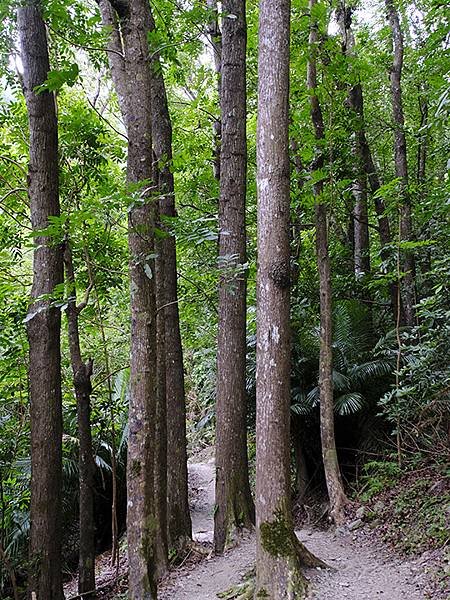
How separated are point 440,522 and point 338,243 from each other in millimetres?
Result: 6552

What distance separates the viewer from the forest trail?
14.5 ft

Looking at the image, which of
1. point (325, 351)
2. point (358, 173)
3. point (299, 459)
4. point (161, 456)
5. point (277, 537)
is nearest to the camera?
point (277, 537)

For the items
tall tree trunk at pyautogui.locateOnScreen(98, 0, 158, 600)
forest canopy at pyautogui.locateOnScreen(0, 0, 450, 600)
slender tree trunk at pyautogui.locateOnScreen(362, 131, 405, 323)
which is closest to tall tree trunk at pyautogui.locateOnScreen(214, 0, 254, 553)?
forest canopy at pyautogui.locateOnScreen(0, 0, 450, 600)

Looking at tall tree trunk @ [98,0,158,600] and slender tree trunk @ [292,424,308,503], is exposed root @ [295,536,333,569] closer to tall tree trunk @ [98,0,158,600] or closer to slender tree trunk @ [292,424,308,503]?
tall tree trunk @ [98,0,158,600]

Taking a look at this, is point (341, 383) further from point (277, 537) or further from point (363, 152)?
point (363, 152)

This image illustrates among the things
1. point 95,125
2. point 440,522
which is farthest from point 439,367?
point 95,125

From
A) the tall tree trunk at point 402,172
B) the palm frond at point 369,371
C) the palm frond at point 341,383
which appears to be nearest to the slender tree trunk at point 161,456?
the palm frond at point 341,383

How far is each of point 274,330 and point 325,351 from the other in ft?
9.13

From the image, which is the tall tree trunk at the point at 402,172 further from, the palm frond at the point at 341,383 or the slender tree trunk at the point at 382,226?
the palm frond at the point at 341,383

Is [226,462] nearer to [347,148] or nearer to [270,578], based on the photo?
[270,578]

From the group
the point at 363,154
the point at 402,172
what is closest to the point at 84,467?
the point at 402,172

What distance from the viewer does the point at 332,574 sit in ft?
15.4

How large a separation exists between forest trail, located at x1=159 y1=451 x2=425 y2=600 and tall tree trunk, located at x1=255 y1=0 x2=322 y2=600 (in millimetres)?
352

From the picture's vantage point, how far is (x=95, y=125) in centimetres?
721
